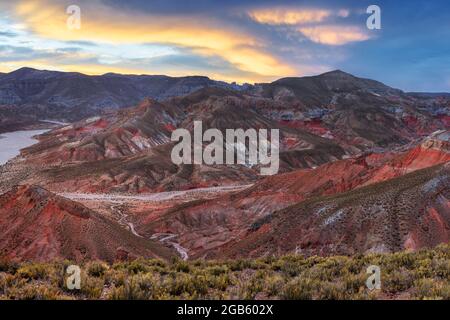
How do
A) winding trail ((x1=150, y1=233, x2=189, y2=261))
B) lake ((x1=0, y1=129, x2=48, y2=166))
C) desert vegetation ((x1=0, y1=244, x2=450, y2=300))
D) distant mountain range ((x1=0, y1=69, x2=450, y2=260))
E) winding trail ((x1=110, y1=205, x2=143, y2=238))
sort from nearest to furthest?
desert vegetation ((x1=0, y1=244, x2=450, y2=300)) → distant mountain range ((x1=0, y1=69, x2=450, y2=260)) → winding trail ((x1=150, y1=233, x2=189, y2=261)) → winding trail ((x1=110, y1=205, x2=143, y2=238)) → lake ((x1=0, y1=129, x2=48, y2=166))

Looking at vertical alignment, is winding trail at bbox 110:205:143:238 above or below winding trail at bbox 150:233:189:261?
below

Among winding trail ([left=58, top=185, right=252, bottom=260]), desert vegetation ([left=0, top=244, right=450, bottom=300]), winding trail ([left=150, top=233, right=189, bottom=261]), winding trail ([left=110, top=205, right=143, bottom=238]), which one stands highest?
desert vegetation ([left=0, top=244, right=450, bottom=300])

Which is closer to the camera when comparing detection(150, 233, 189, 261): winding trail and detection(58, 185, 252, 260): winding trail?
detection(150, 233, 189, 261): winding trail

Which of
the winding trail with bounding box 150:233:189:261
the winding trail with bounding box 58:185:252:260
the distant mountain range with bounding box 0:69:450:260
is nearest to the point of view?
the distant mountain range with bounding box 0:69:450:260

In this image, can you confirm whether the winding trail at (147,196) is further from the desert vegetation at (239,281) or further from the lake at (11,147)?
the desert vegetation at (239,281)

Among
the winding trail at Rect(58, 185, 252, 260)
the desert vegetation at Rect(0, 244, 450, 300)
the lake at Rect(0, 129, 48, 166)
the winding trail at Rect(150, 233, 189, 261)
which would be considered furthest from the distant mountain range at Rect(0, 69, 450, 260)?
the desert vegetation at Rect(0, 244, 450, 300)

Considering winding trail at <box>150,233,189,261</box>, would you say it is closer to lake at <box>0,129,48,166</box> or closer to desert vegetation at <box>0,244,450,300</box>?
desert vegetation at <box>0,244,450,300</box>

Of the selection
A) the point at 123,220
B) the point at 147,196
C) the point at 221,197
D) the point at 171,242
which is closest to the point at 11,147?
the point at 147,196

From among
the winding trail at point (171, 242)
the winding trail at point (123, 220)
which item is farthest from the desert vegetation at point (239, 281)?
the winding trail at point (123, 220)
